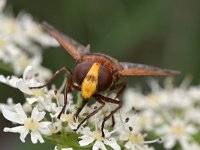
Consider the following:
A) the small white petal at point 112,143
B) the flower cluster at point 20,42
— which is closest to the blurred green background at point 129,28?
the flower cluster at point 20,42

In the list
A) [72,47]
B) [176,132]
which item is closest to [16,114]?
[72,47]

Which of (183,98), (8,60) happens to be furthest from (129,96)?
(8,60)

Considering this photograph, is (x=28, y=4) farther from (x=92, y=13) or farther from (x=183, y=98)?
(x=183, y=98)

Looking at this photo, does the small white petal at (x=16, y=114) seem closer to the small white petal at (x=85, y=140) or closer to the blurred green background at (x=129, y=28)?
the small white petal at (x=85, y=140)

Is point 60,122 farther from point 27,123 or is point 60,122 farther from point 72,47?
point 72,47

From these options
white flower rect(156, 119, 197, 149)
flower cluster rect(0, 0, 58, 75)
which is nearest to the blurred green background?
flower cluster rect(0, 0, 58, 75)

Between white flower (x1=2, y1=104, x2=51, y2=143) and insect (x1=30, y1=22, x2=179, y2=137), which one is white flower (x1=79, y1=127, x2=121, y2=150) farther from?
white flower (x1=2, y1=104, x2=51, y2=143)
